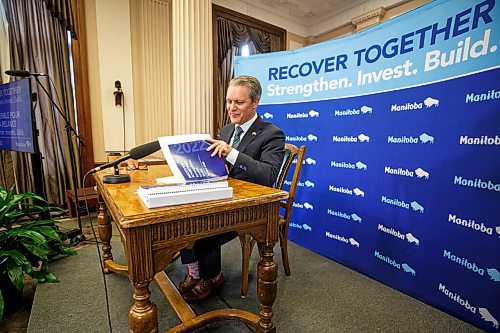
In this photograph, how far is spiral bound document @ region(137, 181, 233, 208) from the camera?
728 millimetres

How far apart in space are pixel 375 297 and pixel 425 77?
1.33 metres

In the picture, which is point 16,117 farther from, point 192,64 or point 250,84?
point 250,84

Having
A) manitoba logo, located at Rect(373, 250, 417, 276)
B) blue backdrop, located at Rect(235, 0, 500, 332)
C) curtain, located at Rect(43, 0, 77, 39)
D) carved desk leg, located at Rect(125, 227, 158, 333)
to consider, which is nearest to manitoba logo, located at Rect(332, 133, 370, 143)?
blue backdrop, located at Rect(235, 0, 500, 332)

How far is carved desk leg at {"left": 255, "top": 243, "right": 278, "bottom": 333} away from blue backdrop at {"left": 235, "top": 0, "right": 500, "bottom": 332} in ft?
3.39

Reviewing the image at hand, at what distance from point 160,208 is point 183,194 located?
8 centimetres

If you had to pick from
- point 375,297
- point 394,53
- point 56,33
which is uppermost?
point 56,33

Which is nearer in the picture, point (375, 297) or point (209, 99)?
point (375, 297)

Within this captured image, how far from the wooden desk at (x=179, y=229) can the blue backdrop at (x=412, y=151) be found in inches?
40.8

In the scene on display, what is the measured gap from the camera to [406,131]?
1.55m

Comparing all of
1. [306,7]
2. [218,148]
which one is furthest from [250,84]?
[306,7]

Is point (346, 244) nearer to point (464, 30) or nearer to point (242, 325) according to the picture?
point (242, 325)

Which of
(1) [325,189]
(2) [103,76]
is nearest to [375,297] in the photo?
(1) [325,189]

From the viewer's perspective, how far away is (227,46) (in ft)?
13.4

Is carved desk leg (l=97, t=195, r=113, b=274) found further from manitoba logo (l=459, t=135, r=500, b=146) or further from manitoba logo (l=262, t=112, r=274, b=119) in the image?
manitoba logo (l=459, t=135, r=500, b=146)
